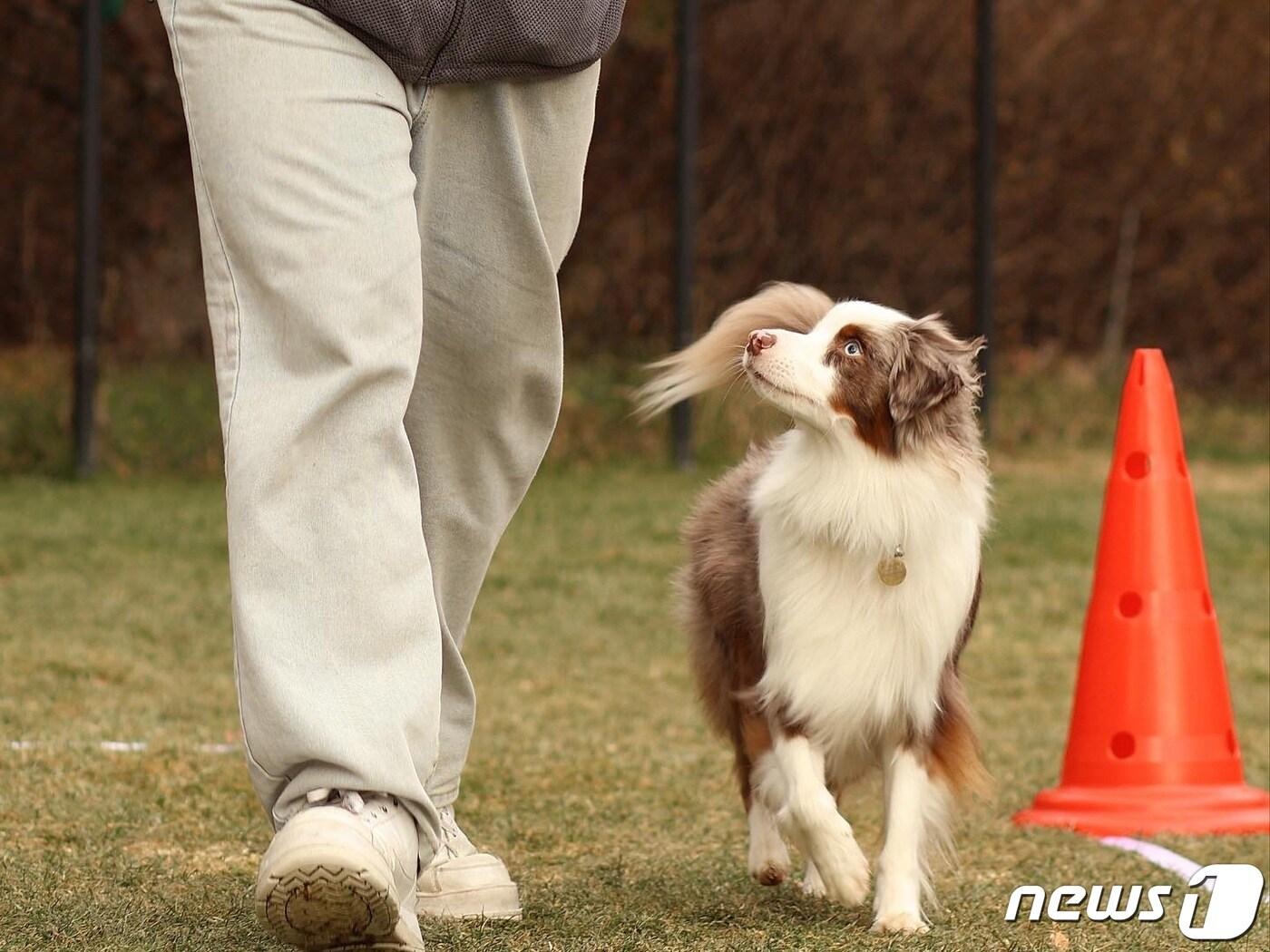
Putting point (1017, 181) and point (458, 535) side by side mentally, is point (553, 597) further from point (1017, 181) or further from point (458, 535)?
point (1017, 181)

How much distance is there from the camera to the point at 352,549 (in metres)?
2.51

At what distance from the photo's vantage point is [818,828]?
10.7ft

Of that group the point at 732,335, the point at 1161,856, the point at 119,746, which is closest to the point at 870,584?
the point at 732,335

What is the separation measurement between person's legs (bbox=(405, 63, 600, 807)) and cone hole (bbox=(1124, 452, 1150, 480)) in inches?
72.3

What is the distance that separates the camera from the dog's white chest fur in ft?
11.0

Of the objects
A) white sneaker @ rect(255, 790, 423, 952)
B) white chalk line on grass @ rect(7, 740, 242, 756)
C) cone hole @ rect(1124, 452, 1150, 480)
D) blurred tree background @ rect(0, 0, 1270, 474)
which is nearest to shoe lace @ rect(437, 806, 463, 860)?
white sneaker @ rect(255, 790, 423, 952)

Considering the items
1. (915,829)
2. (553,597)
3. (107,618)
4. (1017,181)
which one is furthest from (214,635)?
(1017,181)

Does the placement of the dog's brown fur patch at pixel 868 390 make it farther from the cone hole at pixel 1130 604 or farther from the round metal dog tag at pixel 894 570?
the cone hole at pixel 1130 604

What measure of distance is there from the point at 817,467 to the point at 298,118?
1233 millimetres

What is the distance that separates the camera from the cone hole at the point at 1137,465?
4473mm

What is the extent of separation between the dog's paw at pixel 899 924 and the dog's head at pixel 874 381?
79 centimetres

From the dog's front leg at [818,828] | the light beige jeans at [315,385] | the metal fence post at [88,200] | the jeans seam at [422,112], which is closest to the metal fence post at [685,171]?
the metal fence post at [88,200]

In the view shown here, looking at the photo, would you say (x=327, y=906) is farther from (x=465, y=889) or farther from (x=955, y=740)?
(x=955, y=740)

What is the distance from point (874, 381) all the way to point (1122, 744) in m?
1.43
